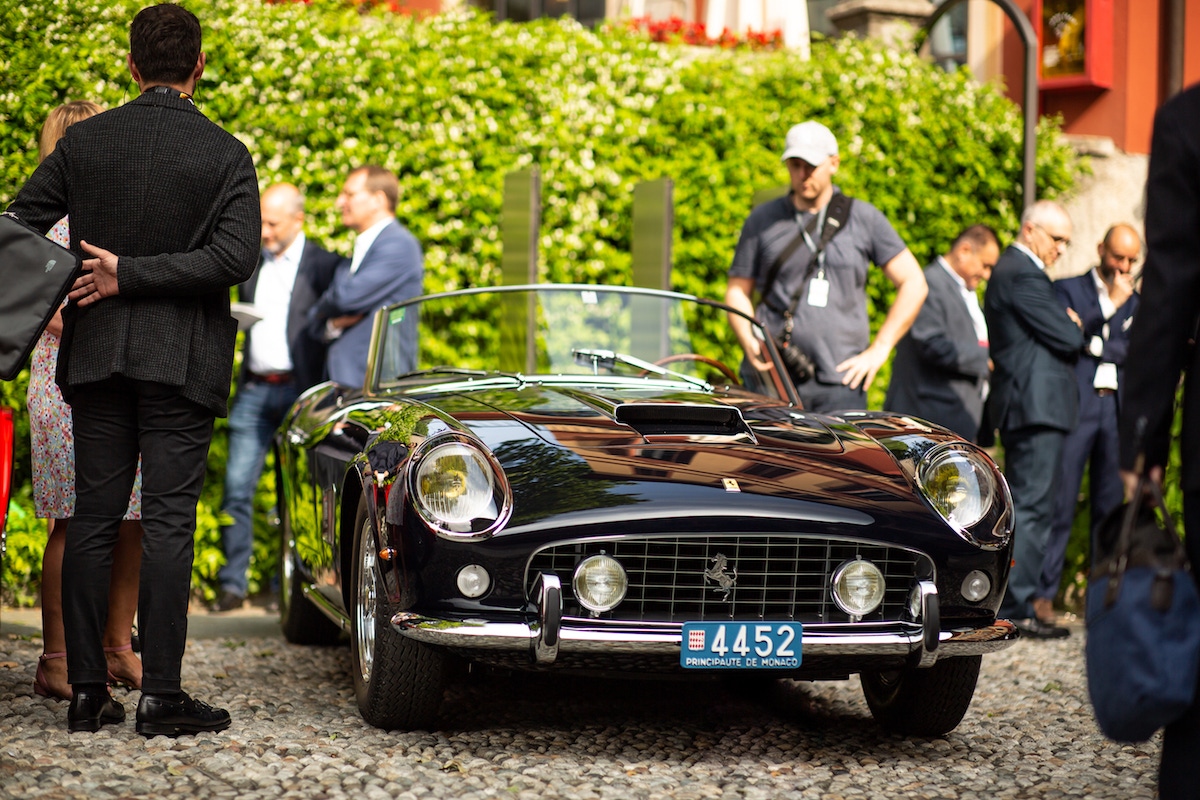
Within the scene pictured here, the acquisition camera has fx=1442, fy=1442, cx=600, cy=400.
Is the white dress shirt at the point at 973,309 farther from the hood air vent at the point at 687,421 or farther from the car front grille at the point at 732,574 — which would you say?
the car front grille at the point at 732,574

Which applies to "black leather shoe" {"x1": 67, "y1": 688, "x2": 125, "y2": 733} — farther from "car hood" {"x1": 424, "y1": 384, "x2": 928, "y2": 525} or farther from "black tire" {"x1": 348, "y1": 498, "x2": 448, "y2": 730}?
"car hood" {"x1": 424, "y1": 384, "x2": 928, "y2": 525}

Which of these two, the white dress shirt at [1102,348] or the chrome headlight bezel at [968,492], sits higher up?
the white dress shirt at [1102,348]

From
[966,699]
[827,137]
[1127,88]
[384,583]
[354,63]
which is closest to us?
[384,583]

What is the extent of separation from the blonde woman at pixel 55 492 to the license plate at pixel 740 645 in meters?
1.83

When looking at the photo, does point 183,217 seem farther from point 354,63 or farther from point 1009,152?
point 1009,152

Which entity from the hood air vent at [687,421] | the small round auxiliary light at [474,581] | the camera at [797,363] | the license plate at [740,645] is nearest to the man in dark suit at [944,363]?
the camera at [797,363]

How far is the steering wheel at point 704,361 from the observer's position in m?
5.36

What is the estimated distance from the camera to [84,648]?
391 cm

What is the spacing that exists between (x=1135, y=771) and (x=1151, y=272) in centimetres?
192

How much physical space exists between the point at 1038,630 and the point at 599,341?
2.59 m

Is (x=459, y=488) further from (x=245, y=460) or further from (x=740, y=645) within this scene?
(x=245, y=460)

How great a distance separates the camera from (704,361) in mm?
5422

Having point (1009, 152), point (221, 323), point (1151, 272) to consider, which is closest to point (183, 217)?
point (221, 323)

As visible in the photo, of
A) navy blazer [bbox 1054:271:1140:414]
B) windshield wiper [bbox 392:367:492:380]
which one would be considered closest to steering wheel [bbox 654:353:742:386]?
windshield wiper [bbox 392:367:492:380]
